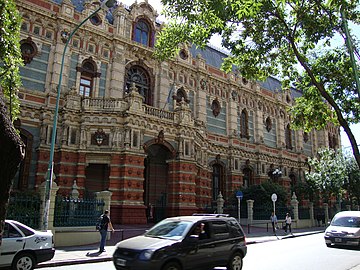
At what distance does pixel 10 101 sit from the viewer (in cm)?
1127

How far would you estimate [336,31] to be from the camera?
12.4 m

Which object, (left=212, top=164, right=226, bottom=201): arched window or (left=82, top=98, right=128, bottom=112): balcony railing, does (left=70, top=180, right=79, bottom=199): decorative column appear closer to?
(left=82, top=98, right=128, bottom=112): balcony railing

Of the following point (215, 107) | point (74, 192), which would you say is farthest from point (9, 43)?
point (215, 107)

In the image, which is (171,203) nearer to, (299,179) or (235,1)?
(235,1)

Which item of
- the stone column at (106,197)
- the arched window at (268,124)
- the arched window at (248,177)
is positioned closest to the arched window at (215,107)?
the arched window at (248,177)

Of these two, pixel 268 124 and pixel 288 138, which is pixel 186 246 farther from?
pixel 288 138

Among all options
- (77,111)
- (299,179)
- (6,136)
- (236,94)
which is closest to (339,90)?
(6,136)

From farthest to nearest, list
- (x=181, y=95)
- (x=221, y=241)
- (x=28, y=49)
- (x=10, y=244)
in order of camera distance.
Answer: (x=181, y=95)
(x=28, y=49)
(x=10, y=244)
(x=221, y=241)

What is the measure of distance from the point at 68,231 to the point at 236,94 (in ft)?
79.6

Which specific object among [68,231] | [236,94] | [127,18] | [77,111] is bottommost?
[68,231]

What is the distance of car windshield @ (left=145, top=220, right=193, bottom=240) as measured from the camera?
8.38 m

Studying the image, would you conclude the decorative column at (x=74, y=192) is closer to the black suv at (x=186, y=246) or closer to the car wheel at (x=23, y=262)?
the car wheel at (x=23, y=262)

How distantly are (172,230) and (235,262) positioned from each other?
2239 millimetres

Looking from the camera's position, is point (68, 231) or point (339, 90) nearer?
point (339, 90)
